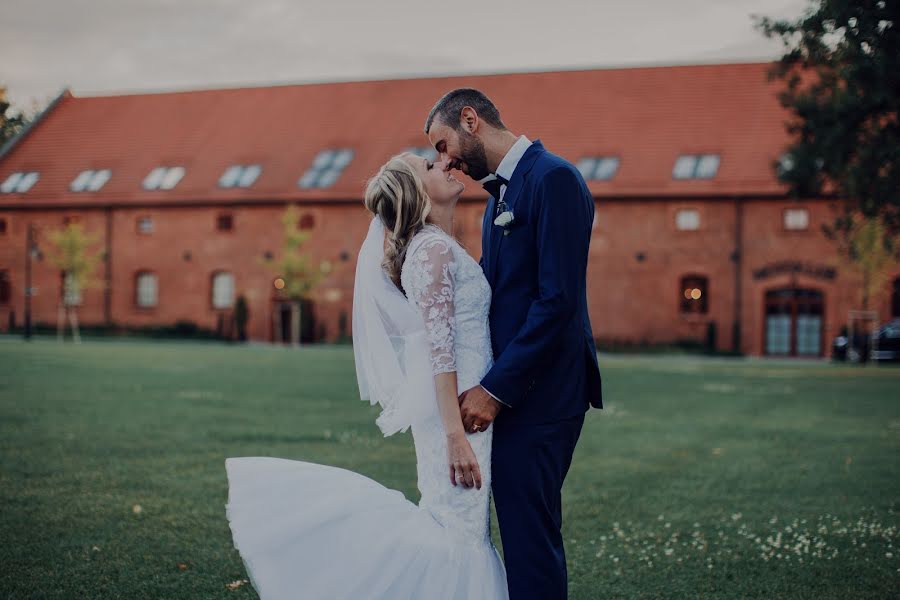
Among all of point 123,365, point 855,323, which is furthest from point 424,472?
point 855,323

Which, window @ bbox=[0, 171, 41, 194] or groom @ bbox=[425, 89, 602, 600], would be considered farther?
window @ bbox=[0, 171, 41, 194]

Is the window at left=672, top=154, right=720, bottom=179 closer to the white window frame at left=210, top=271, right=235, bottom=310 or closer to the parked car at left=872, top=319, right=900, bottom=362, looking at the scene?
the parked car at left=872, top=319, right=900, bottom=362

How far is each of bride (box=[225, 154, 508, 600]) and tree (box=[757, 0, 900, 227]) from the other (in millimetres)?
16866

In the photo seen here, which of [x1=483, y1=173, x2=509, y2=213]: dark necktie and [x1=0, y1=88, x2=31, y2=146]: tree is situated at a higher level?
[x1=0, y1=88, x2=31, y2=146]: tree

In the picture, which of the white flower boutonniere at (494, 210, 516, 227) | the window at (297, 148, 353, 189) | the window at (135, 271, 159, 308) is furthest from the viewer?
the window at (135, 271, 159, 308)

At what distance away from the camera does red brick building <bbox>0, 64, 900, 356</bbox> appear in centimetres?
3894

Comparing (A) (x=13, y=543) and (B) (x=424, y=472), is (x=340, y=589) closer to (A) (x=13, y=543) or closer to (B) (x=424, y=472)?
(B) (x=424, y=472)

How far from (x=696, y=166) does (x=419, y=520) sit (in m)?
37.7

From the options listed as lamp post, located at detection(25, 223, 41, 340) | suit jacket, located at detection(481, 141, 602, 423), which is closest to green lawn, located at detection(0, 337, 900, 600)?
suit jacket, located at detection(481, 141, 602, 423)

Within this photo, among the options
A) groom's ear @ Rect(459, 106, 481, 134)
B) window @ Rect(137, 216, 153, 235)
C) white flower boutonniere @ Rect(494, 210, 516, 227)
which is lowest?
white flower boutonniere @ Rect(494, 210, 516, 227)

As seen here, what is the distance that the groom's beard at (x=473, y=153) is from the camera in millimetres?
3748

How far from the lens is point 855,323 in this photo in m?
37.0

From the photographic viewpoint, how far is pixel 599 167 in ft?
133

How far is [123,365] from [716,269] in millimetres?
24715
